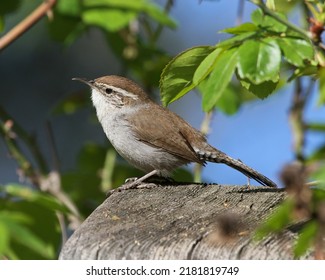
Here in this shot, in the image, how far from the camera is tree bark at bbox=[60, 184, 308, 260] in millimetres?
2641

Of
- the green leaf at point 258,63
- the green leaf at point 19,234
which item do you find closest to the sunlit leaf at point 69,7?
the green leaf at point 258,63

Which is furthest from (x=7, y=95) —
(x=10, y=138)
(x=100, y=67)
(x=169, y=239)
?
(x=169, y=239)

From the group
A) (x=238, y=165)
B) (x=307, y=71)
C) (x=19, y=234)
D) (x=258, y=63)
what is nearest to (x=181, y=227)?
(x=258, y=63)

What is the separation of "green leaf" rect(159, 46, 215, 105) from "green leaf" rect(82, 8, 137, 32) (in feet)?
4.61

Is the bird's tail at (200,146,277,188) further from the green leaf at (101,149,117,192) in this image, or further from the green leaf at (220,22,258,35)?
the green leaf at (220,22,258,35)

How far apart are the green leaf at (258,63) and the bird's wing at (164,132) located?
244 centimetres

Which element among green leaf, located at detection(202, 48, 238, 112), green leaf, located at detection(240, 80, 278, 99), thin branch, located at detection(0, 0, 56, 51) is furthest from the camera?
thin branch, located at detection(0, 0, 56, 51)

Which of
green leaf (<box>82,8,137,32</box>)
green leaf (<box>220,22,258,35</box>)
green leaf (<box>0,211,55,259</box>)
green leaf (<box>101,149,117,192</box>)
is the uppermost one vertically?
green leaf (<box>220,22,258,35</box>)

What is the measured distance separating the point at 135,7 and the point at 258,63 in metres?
1.88

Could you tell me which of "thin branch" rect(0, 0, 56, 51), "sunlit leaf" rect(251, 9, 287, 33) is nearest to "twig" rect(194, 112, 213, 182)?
"thin branch" rect(0, 0, 56, 51)

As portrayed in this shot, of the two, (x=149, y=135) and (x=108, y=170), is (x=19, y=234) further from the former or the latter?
(x=149, y=135)

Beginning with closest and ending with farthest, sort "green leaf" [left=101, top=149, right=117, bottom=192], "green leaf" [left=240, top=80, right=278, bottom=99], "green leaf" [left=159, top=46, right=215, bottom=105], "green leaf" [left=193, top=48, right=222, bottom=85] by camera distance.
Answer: "green leaf" [left=193, top=48, right=222, bottom=85], "green leaf" [left=159, top=46, right=215, bottom=105], "green leaf" [left=240, top=80, right=278, bottom=99], "green leaf" [left=101, top=149, right=117, bottom=192]
